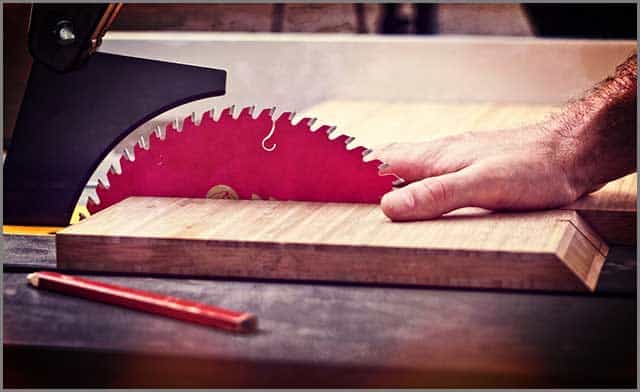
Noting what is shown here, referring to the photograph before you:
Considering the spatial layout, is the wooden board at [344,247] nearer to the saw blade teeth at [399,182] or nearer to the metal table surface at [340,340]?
the metal table surface at [340,340]

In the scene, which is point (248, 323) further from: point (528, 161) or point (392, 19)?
point (392, 19)

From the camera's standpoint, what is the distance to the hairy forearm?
156 cm

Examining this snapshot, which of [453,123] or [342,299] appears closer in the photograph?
[342,299]

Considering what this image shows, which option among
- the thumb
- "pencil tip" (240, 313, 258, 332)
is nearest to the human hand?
the thumb

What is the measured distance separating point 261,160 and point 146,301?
401 millimetres

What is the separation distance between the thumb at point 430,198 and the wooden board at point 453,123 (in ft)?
0.58

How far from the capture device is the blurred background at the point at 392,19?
3.59 meters

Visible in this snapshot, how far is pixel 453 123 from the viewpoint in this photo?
7.75 ft

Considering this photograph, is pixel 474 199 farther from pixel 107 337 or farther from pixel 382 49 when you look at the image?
pixel 382 49

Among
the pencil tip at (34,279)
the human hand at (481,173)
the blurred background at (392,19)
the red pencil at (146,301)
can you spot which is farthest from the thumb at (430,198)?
the blurred background at (392,19)

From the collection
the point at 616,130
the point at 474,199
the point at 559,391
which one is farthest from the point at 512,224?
the point at 559,391

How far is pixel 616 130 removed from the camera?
1602 mm

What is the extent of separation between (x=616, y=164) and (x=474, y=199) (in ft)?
0.91

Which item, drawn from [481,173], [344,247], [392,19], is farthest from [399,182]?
[392,19]
